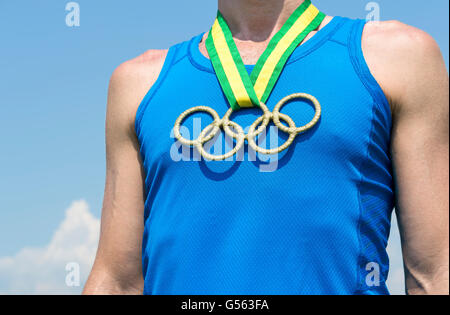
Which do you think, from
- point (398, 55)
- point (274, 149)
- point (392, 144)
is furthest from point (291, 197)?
point (398, 55)

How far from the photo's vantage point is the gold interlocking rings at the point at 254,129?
3.20m

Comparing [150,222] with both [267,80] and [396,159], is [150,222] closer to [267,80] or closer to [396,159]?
[267,80]

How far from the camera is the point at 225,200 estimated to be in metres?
3.17

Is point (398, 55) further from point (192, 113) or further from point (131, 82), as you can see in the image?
point (131, 82)

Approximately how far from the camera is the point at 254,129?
3.25 metres

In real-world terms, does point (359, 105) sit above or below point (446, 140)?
above

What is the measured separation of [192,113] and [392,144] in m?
1.07

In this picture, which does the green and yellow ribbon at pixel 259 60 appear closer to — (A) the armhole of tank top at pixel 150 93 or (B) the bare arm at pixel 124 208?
(A) the armhole of tank top at pixel 150 93

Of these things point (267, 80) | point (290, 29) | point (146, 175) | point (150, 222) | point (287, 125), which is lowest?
point (150, 222)

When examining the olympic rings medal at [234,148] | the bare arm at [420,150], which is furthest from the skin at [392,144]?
the olympic rings medal at [234,148]

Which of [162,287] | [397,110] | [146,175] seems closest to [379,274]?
[397,110]

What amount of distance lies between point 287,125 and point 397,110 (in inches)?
22.5

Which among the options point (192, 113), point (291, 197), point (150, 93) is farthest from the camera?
point (150, 93)
